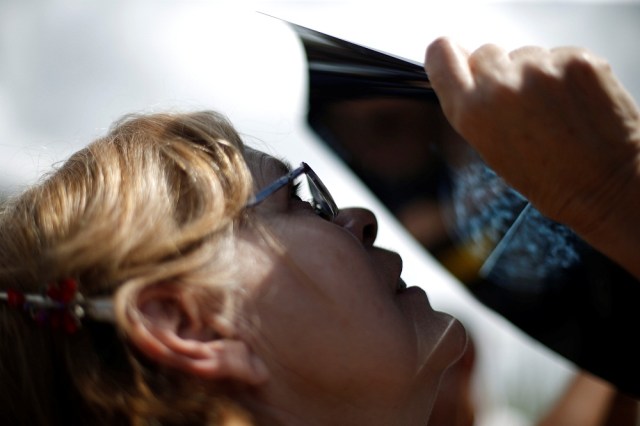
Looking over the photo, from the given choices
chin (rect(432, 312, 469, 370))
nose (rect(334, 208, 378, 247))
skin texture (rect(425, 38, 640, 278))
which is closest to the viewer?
skin texture (rect(425, 38, 640, 278))

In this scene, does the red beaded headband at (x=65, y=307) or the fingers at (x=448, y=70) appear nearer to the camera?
the fingers at (x=448, y=70)

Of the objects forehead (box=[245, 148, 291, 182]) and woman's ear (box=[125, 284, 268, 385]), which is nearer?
woman's ear (box=[125, 284, 268, 385])

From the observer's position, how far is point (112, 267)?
4.64ft

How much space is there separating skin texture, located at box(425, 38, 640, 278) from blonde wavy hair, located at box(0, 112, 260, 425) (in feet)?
1.88

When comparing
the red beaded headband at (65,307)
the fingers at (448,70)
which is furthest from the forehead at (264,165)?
the fingers at (448,70)

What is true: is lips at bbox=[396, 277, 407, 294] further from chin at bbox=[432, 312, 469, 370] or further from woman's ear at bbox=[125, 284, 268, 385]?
woman's ear at bbox=[125, 284, 268, 385]

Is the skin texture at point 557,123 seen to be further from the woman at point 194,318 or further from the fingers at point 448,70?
the woman at point 194,318

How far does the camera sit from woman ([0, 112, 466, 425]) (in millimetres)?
1392

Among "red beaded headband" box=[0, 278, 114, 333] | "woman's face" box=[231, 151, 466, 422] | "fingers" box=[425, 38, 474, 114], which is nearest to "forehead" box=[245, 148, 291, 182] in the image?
"woman's face" box=[231, 151, 466, 422]

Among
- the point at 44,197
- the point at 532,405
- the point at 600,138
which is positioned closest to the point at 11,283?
the point at 44,197

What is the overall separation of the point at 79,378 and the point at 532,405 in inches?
124

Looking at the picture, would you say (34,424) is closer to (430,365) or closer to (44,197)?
(44,197)

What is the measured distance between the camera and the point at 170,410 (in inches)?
54.3

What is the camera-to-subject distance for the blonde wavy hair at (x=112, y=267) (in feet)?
4.58
